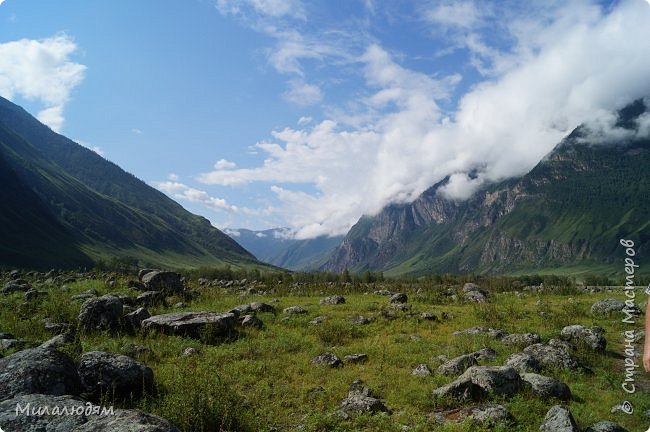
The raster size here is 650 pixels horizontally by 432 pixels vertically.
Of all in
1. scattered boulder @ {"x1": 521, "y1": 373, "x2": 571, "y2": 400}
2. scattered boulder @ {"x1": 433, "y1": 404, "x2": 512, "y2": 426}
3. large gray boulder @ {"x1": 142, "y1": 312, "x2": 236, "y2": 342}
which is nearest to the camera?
scattered boulder @ {"x1": 433, "y1": 404, "x2": 512, "y2": 426}

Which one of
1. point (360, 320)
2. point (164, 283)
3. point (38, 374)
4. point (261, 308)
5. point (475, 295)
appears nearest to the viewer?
point (38, 374)

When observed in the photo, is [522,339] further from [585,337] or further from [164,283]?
[164,283]

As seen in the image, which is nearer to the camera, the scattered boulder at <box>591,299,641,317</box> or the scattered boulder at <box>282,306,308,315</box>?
the scattered boulder at <box>282,306,308,315</box>

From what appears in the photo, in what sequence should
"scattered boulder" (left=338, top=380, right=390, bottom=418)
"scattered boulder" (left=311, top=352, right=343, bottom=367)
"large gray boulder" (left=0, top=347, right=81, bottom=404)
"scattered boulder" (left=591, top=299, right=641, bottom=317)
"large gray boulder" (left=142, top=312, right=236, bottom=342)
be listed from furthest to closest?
"scattered boulder" (left=591, top=299, right=641, bottom=317) → "large gray boulder" (left=142, top=312, right=236, bottom=342) → "scattered boulder" (left=311, top=352, right=343, bottom=367) → "scattered boulder" (left=338, top=380, right=390, bottom=418) → "large gray boulder" (left=0, top=347, right=81, bottom=404)

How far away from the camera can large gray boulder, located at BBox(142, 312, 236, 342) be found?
17453 mm

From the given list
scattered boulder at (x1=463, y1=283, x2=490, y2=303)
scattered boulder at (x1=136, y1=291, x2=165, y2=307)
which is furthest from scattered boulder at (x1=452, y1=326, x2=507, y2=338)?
scattered boulder at (x1=136, y1=291, x2=165, y2=307)

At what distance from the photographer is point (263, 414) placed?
10867 mm

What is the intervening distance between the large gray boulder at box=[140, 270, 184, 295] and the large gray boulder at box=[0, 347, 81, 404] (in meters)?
18.8

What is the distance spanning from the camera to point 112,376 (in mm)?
10531

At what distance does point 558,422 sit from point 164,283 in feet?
86.2

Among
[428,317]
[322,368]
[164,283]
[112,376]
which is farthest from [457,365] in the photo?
[164,283]

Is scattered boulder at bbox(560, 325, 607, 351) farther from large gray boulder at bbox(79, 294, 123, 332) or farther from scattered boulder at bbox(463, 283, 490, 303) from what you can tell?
large gray boulder at bbox(79, 294, 123, 332)

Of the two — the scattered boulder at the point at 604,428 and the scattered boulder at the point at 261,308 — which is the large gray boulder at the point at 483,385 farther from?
the scattered boulder at the point at 261,308

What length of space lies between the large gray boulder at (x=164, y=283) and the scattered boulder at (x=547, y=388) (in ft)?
77.5
